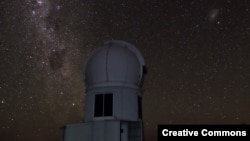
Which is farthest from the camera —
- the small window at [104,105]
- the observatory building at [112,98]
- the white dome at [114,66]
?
the white dome at [114,66]

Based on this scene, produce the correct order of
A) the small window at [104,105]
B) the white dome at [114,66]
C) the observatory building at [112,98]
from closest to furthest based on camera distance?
the observatory building at [112,98] → the small window at [104,105] → the white dome at [114,66]

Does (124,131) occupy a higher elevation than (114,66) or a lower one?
lower

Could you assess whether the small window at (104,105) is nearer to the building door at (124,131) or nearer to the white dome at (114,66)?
the white dome at (114,66)

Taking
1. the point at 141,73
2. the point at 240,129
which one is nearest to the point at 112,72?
the point at 141,73

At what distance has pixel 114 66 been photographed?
17484 millimetres

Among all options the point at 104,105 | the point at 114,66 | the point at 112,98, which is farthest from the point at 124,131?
the point at 114,66

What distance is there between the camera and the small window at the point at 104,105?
16.5 m

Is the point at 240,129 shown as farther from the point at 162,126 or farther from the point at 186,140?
the point at 162,126

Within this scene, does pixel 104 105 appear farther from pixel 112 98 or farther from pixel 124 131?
pixel 124 131

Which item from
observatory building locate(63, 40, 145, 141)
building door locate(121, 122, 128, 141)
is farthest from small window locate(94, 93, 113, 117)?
building door locate(121, 122, 128, 141)

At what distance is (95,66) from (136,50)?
2.73 meters

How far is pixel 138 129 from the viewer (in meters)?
16.8

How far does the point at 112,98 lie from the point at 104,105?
0.57 metres

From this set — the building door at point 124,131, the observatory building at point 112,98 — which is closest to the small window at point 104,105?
the observatory building at point 112,98
